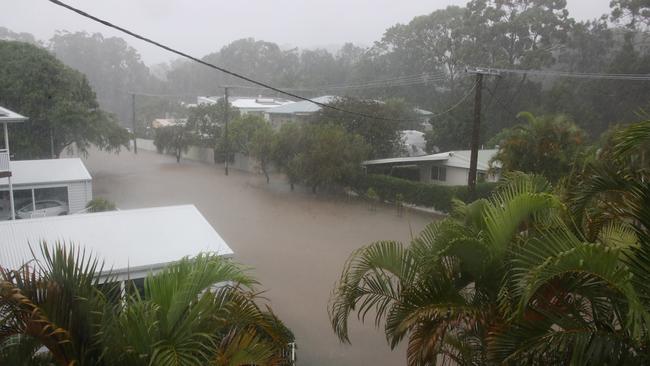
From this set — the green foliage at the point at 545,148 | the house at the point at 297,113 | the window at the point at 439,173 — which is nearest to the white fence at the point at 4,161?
the green foliage at the point at 545,148

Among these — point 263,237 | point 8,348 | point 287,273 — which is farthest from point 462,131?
point 8,348

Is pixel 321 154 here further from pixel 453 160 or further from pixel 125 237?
pixel 125 237

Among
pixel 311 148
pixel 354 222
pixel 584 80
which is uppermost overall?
pixel 584 80

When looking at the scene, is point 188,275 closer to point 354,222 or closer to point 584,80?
point 354,222

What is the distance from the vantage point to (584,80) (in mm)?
31109

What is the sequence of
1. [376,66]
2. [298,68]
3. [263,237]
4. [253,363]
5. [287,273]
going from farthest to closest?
[298,68]
[376,66]
[263,237]
[287,273]
[253,363]

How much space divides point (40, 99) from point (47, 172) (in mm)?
9347

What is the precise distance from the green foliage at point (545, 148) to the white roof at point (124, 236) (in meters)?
9.49

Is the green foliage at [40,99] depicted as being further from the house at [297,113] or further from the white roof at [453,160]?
the white roof at [453,160]

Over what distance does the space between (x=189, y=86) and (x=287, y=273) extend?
64389 millimetres

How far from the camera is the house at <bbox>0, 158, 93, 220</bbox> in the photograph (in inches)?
604

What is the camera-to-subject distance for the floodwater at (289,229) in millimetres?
8586

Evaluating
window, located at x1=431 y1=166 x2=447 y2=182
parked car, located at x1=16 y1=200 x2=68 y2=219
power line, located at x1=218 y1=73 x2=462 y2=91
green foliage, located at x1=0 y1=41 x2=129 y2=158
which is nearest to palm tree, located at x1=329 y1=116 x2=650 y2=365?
parked car, located at x1=16 y1=200 x2=68 y2=219

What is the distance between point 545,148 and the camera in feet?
49.2
